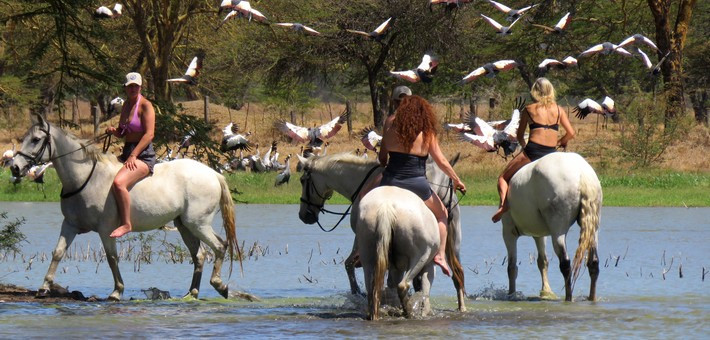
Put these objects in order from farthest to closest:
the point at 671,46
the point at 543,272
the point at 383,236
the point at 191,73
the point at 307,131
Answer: the point at 671,46, the point at 191,73, the point at 307,131, the point at 543,272, the point at 383,236

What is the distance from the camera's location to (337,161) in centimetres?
1317

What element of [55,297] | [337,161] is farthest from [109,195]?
[337,161]

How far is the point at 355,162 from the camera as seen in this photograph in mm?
12984

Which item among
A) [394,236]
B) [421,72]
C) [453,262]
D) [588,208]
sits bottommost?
[453,262]

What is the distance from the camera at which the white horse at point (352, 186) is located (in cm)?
1241

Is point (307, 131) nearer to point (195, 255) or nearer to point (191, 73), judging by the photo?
point (191, 73)

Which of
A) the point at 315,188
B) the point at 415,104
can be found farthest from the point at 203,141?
the point at 415,104

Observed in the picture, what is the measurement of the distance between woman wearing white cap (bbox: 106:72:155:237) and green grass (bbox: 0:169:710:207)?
57.2ft

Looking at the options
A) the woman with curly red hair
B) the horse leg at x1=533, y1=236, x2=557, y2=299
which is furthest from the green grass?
the woman with curly red hair

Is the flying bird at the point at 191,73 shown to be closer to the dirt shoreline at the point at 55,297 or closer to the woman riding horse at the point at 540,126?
the dirt shoreline at the point at 55,297

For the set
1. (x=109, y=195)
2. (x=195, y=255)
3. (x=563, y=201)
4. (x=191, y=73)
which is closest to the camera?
(x=563, y=201)

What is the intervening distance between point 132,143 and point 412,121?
3535 millimetres

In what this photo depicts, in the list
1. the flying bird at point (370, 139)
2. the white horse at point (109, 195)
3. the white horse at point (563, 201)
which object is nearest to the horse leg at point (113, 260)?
the white horse at point (109, 195)

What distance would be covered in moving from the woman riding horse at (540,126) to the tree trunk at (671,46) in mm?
28831
